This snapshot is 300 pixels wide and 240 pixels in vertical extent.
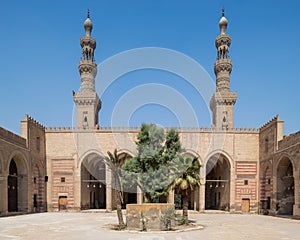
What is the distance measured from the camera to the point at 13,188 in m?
25.0

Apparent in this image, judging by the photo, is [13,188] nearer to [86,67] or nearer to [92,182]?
[92,182]

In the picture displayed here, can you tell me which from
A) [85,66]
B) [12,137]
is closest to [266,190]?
[12,137]

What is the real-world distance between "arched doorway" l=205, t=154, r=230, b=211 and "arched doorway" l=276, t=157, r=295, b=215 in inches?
215

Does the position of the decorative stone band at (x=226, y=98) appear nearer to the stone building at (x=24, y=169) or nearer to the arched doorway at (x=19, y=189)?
the stone building at (x=24, y=169)

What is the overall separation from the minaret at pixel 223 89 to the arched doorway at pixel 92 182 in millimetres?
16306

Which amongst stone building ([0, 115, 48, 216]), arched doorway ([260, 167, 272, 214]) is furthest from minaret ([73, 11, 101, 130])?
arched doorway ([260, 167, 272, 214])

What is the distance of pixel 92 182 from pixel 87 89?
13.1m

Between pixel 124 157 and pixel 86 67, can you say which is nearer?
pixel 124 157

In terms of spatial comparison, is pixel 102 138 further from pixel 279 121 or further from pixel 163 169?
pixel 279 121

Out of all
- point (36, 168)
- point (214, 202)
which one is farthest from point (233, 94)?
point (36, 168)

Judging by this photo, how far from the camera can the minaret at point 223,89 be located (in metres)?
37.2

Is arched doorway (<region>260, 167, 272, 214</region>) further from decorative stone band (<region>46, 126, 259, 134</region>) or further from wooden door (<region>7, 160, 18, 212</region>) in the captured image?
wooden door (<region>7, 160, 18, 212</region>)

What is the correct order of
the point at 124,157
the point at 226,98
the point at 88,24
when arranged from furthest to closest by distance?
the point at 88,24 < the point at 226,98 < the point at 124,157

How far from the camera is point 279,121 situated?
80.7 ft
